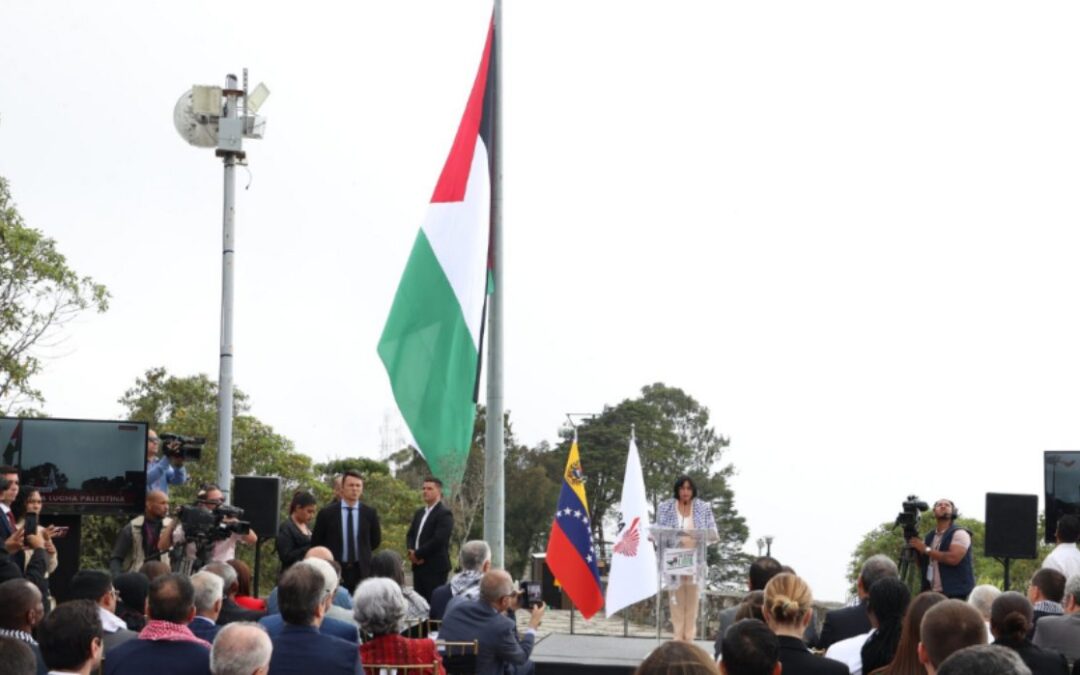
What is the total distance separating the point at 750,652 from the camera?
3867 mm

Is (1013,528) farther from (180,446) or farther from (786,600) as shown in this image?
(786,600)

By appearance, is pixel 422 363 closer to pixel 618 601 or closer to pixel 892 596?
pixel 618 601

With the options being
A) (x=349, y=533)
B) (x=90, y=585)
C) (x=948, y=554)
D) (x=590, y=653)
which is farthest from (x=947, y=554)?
(x=90, y=585)

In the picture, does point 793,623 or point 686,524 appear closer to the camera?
point 793,623

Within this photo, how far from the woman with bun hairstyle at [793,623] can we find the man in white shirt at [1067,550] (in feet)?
17.6

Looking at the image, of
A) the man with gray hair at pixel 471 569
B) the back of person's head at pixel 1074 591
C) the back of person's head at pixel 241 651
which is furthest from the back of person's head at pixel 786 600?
the man with gray hair at pixel 471 569

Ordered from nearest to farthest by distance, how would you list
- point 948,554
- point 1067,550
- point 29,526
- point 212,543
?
1. point 29,526
2. point 212,543
3. point 1067,550
4. point 948,554

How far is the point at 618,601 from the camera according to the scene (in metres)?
14.6

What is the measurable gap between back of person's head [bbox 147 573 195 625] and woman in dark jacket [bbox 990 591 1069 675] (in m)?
3.14

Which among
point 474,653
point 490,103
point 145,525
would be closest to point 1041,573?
point 474,653

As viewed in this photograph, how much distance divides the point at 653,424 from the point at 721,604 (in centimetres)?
2475

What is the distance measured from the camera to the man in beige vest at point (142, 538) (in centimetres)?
957

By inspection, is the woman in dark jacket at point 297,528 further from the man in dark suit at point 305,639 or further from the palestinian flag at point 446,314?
the man in dark suit at point 305,639

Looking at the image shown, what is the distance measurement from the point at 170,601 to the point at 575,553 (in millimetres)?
10465
